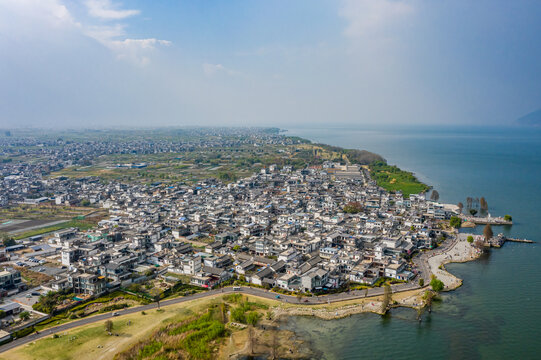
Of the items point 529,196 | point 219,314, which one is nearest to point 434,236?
point 219,314

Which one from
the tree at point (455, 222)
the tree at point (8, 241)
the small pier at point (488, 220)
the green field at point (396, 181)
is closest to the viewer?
the tree at point (8, 241)

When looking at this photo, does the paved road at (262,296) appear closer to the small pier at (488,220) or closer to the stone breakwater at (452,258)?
the stone breakwater at (452,258)

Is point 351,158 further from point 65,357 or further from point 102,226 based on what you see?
point 65,357

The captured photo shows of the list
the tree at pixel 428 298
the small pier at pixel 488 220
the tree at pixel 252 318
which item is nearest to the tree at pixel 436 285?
the tree at pixel 428 298

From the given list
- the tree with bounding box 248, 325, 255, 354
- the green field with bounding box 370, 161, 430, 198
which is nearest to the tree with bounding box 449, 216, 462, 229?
the green field with bounding box 370, 161, 430, 198

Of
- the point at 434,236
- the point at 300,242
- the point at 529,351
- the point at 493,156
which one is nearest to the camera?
the point at 529,351

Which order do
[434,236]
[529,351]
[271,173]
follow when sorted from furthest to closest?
[271,173], [434,236], [529,351]

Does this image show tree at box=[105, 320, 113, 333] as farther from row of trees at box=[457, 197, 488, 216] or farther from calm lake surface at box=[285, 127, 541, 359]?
row of trees at box=[457, 197, 488, 216]

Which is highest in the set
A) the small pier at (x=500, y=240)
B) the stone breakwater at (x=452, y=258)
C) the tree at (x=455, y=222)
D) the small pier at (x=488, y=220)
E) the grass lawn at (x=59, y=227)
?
the tree at (x=455, y=222)

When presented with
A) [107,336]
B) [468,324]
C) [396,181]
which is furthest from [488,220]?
[107,336]
